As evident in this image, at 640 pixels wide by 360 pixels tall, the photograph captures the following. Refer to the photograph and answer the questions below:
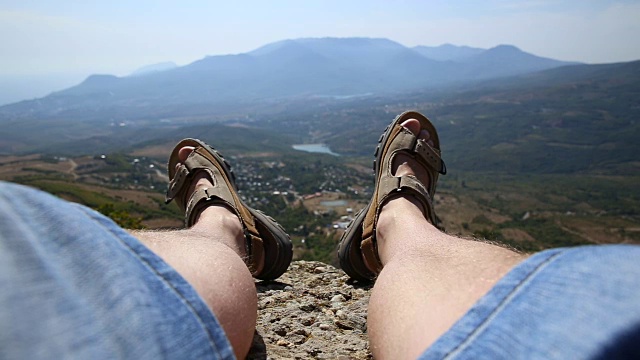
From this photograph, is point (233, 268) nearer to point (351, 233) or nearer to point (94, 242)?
point (94, 242)

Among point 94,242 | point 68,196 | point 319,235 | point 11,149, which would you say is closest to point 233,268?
point 94,242

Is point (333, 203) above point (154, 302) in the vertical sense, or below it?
below

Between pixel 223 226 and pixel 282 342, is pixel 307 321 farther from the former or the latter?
pixel 223 226

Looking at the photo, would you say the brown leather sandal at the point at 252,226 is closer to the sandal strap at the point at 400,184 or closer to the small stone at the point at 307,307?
the small stone at the point at 307,307

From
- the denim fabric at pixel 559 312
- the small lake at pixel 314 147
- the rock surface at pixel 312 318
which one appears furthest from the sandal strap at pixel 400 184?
the small lake at pixel 314 147

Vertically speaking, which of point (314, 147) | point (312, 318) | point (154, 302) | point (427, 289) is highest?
point (154, 302)

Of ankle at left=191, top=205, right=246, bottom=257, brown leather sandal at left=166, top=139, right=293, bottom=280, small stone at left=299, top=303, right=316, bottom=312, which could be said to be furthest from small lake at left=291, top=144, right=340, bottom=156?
small stone at left=299, top=303, right=316, bottom=312

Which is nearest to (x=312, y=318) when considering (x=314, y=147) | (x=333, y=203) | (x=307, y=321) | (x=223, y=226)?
(x=307, y=321)
